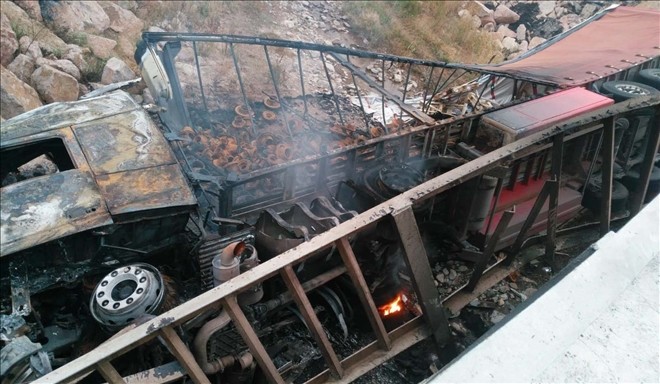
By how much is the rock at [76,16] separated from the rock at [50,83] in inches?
75.6

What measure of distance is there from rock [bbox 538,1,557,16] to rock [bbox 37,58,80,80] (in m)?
15.8

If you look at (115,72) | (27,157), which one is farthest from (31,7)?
(27,157)

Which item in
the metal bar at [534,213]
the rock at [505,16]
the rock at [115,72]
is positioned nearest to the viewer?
the metal bar at [534,213]

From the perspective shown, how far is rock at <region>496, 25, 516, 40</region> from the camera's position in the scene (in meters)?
15.3

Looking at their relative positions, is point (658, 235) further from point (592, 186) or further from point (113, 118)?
point (113, 118)

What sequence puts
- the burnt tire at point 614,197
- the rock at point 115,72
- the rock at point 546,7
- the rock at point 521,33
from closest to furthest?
the burnt tire at point 614,197 → the rock at point 115,72 → the rock at point 521,33 → the rock at point 546,7

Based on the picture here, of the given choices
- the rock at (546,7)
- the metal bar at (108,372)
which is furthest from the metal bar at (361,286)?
the rock at (546,7)

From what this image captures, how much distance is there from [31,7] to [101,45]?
133cm

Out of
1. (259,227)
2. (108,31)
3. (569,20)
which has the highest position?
(108,31)

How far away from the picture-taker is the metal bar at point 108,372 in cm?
209

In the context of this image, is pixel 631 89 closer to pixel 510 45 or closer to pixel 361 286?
pixel 361 286

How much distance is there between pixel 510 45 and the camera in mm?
14656

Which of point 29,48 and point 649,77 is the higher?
point 29,48

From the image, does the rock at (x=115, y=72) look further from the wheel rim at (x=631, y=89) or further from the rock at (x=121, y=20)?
the wheel rim at (x=631, y=89)
